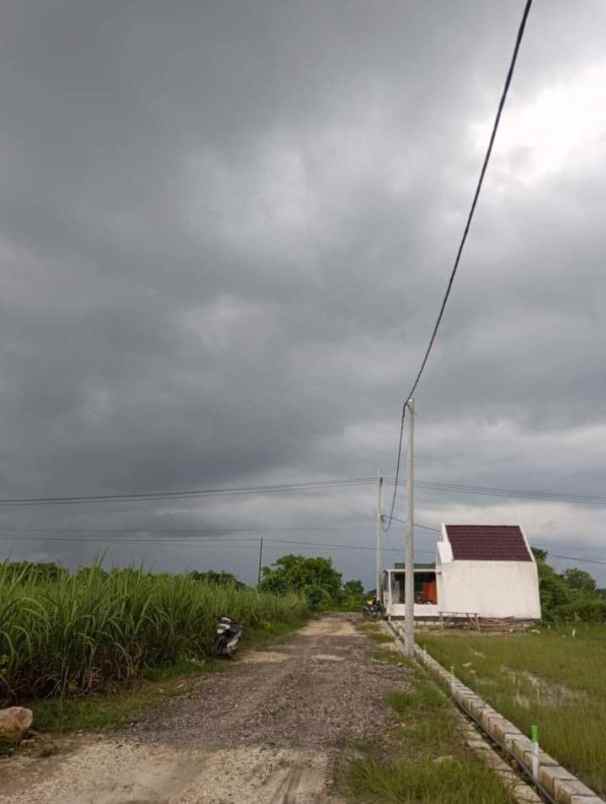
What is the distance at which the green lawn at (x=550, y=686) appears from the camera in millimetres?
5867

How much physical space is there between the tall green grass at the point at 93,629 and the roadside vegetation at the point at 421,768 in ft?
12.2

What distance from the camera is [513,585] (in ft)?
96.5

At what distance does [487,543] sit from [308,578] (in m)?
20.8

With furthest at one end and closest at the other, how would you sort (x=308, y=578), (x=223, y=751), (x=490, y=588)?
(x=308, y=578) < (x=490, y=588) < (x=223, y=751)

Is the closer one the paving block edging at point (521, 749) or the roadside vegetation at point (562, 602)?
the paving block edging at point (521, 749)

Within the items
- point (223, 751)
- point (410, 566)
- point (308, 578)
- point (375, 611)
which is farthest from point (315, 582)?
point (223, 751)

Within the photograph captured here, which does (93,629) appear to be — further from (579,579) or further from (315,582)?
(579,579)

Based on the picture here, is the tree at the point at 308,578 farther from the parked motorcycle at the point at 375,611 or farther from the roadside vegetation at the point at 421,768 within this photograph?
the roadside vegetation at the point at 421,768

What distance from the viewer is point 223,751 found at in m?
5.93

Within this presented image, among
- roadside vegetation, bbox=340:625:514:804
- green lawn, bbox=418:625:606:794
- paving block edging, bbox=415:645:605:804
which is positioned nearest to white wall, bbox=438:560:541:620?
green lawn, bbox=418:625:606:794

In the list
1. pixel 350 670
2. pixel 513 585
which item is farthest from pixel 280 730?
pixel 513 585

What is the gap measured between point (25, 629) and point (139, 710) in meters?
1.61

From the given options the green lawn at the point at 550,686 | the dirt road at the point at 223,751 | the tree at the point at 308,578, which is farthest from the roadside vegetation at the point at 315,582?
the dirt road at the point at 223,751

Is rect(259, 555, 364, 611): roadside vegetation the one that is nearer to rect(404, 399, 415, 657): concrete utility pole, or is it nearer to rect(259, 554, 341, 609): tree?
rect(259, 554, 341, 609): tree
